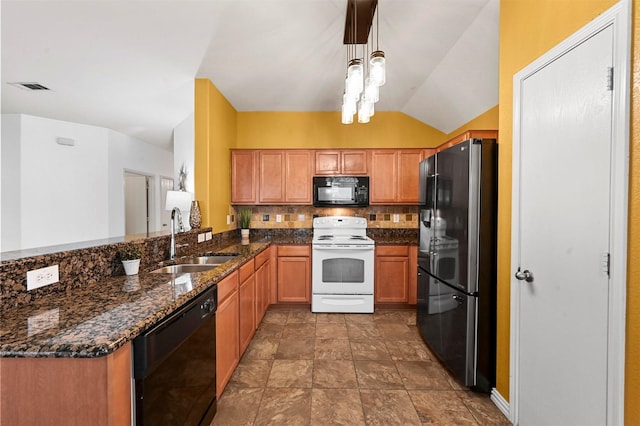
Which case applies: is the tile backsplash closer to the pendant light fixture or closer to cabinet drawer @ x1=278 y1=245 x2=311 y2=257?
cabinet drawer @ x1=278 y1=245 x2=311 y2=257

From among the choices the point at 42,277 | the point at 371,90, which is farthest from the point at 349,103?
the point at 42,277

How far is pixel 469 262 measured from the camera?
2.00m

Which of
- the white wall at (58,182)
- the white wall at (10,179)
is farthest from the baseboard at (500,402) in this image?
the white wall at (10,179)

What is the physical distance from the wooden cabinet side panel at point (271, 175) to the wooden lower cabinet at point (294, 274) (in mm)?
830

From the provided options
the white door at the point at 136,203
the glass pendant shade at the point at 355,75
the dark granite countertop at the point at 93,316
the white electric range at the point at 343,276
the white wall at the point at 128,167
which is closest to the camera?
the dark granite countertop at the point at 93,316

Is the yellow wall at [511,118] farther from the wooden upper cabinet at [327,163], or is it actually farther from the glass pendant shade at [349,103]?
the wooden upper cabinet at [327,163]

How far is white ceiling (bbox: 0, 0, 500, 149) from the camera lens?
6.98 feet

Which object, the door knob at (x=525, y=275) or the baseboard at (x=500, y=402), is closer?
the door knob at (x=525, y=275)

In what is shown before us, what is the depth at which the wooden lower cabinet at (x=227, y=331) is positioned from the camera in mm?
1868

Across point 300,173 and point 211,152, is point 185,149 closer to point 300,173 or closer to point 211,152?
point 211,152

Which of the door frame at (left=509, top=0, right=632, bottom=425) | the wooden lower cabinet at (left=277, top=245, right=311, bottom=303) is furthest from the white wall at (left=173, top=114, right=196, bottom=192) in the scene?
the door frame at (left=509, top=0, right=632, bottom=425)

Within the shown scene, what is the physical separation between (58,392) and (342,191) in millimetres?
3417

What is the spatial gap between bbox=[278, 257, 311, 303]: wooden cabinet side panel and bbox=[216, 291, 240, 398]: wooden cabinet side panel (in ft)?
4.72

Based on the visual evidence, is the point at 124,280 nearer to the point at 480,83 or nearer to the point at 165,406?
the point at 165,406
